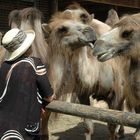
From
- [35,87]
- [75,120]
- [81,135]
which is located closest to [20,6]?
[75,120]

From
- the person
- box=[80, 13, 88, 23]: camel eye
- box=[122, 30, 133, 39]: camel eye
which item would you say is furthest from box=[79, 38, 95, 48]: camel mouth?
the person

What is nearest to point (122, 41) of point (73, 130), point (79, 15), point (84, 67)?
point (79, 15)

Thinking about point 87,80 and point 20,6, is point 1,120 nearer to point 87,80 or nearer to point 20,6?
point 87,80

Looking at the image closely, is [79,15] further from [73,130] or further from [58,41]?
[73,130]

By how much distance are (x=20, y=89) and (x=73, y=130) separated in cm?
490

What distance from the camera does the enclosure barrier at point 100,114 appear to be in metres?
4.07

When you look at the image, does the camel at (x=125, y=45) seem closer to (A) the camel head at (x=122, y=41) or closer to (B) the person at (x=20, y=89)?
(A) the camel head at (x=122, y=41)

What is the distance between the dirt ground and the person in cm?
374

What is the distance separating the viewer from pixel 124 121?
13.5 feet

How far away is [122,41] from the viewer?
4.85 metres

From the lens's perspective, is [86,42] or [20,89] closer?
[20,89]

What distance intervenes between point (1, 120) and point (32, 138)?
1.06 feet

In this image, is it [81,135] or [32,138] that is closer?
[32,138]

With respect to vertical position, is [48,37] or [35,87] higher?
[35,87]
